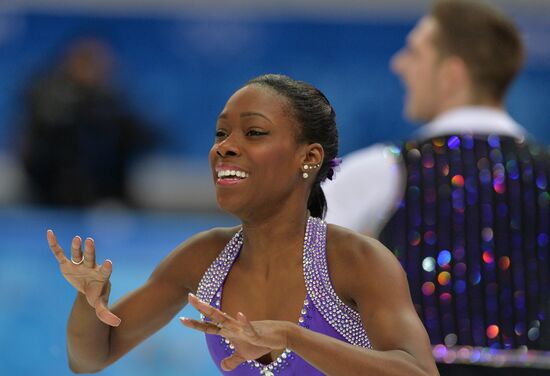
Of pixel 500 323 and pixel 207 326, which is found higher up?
pixel 207 326

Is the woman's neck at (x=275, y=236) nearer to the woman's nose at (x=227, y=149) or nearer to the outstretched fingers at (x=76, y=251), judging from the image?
the woman's nose at (x=227, y=149)

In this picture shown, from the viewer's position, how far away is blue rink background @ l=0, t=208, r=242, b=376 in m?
4.31

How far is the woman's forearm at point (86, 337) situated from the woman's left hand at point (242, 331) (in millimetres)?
448

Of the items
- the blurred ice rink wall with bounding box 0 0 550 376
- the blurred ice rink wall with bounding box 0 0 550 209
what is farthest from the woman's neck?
the blurred ice rink wall with bounding box 0 0 550 209

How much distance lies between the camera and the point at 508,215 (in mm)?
2625

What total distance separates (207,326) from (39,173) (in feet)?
17.7

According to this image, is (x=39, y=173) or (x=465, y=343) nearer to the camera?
(x=465, y=343)

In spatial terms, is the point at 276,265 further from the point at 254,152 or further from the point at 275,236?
the point at 254,152

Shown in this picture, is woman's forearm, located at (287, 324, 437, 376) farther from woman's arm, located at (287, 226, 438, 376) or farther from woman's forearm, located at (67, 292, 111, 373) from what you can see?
woman's forearm, located at (67, 292, 111, 373)

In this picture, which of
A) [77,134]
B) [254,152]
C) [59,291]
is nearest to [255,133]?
[254,152]

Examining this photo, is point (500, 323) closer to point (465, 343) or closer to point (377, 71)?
point (465, 343)

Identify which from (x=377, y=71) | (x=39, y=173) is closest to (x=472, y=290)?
(x=39, y=173)

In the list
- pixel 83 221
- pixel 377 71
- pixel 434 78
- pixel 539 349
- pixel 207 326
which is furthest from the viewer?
pixel 377 71

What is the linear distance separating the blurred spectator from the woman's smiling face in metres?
5.10
